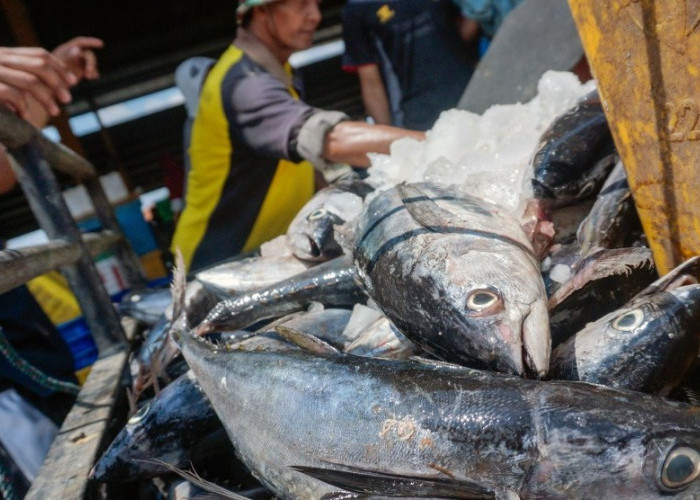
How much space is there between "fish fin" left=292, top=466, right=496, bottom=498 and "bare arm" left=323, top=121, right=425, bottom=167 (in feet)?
8.14

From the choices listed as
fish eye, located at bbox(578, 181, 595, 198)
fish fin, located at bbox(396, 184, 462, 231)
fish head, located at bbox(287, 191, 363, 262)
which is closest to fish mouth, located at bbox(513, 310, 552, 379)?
fish fin, located at bbox(396, 184, 462, 231)

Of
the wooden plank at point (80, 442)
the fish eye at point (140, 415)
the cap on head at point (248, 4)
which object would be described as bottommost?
the wooden plank at point (80, 442)

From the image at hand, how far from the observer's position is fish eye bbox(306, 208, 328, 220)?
2.35 meters

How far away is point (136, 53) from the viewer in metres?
7.74

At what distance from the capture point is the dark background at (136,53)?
659cm

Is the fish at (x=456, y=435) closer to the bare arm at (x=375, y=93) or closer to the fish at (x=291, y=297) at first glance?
the fish at (x=291, y=297)

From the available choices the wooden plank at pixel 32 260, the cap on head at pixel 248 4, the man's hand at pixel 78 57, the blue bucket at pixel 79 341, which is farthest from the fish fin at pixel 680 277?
the blue bucket at pixel 79 341

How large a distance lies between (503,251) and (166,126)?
9873 millimetres

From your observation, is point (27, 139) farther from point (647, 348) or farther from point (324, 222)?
point (647, 348)

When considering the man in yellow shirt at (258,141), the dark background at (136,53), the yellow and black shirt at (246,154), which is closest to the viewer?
the man in yellow shirt at (258,141)

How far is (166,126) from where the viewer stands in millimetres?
9852

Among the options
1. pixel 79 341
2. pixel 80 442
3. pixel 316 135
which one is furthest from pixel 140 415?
pixel 79 341

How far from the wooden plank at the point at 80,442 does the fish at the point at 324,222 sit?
1.06 meters

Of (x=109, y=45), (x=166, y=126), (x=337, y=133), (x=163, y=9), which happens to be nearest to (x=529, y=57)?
(x=337, y=133)
